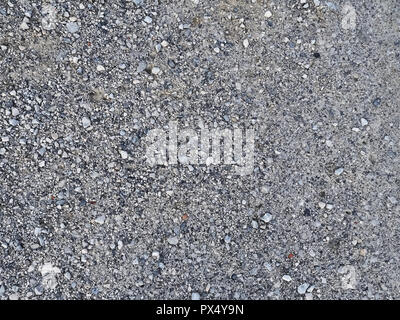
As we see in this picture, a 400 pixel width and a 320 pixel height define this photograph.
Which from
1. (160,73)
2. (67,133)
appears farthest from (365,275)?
(67,133)

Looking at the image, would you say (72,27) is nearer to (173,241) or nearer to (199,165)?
(199,165)

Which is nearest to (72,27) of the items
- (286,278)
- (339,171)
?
(339,171)

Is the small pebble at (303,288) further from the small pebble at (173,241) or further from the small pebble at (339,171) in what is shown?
the small pebble at (173,241)

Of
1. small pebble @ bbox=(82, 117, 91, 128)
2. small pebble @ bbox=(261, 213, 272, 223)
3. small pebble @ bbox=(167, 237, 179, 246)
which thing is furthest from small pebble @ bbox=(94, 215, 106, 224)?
small pebble @ bbox=(261, 213, 272, 223)

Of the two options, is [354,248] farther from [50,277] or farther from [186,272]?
[50,277]

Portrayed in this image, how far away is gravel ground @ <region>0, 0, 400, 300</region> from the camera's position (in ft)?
8.86

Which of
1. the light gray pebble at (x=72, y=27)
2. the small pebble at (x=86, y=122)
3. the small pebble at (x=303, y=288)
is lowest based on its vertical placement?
the small pebble at (x=303, y=288)

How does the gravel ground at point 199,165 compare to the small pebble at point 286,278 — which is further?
the small pebble at point 286,278

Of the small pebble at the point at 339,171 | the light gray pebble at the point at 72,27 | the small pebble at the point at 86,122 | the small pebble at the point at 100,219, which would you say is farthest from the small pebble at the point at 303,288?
the light gray pebble at the point at 72,27

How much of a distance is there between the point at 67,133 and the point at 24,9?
84cm

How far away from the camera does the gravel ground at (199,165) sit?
270cm

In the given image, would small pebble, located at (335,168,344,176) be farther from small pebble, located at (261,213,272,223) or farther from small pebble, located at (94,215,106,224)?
small pebble, located at (94,215,106,224)

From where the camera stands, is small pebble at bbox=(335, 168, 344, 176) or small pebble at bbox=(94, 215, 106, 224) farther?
small pebble at bbox=(335, 168, 344, 176)
